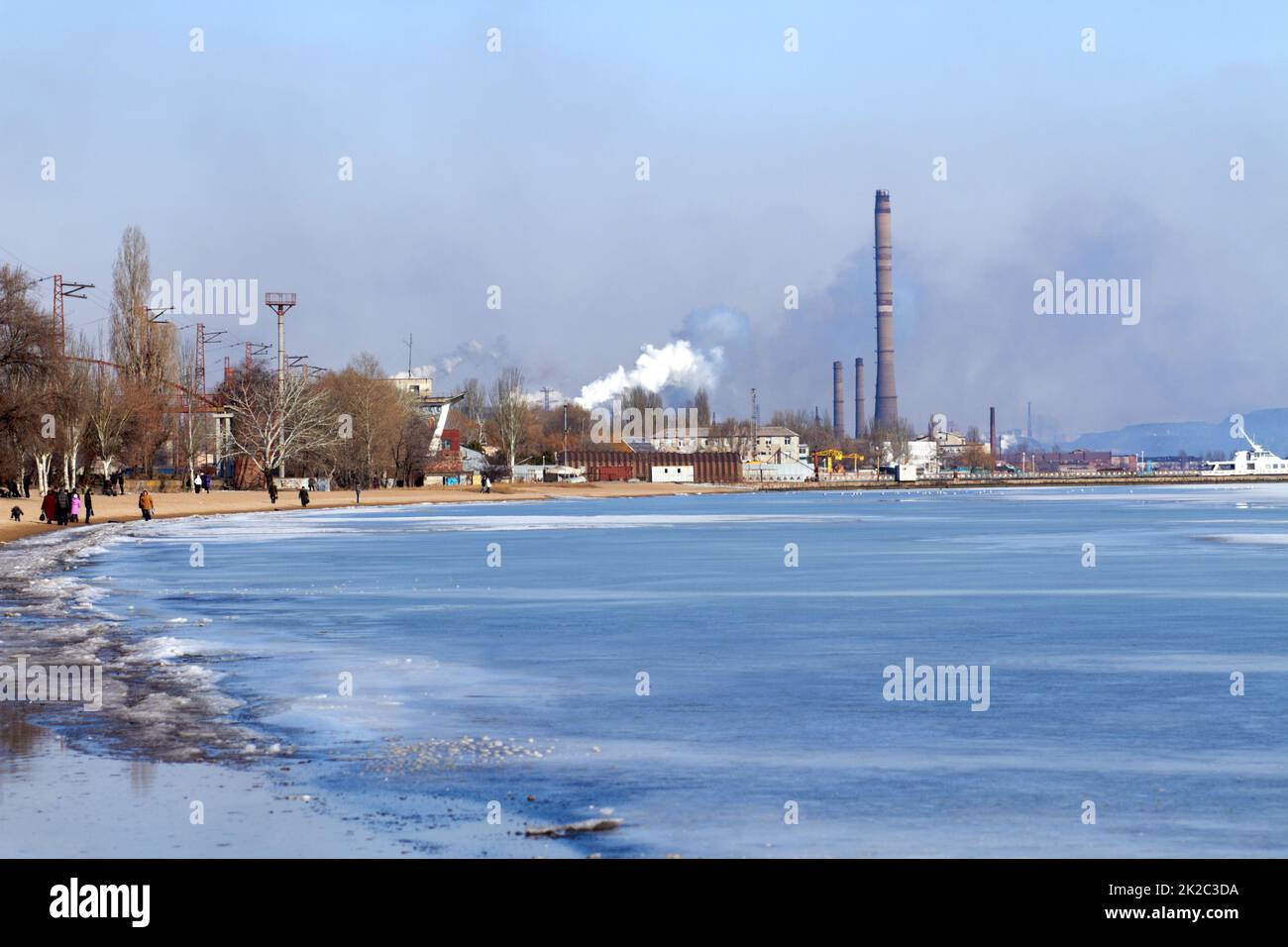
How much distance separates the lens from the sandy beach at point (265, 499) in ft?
194

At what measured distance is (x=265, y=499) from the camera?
8638 cm

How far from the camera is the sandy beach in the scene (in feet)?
194

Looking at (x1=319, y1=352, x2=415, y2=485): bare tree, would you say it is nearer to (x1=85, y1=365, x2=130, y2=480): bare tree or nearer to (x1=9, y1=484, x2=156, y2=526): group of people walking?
(x1=85, y1=365, x2=130, y2=480): bare tree

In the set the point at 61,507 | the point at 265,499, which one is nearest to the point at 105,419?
the point at 265,499

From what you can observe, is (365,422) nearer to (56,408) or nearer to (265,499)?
(265,499)

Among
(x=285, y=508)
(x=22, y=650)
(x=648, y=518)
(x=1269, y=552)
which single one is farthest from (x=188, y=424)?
(x=22, y=650)

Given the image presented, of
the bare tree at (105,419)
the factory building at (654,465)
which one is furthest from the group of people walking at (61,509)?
the factory building at (654,465)

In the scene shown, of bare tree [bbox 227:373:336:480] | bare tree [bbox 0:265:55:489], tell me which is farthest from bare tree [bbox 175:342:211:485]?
bare tree [bbox 0:265:55:489]

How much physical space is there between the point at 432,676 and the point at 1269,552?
2766 cm

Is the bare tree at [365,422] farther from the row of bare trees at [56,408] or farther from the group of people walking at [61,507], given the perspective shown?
the group of people walking at [61,507]

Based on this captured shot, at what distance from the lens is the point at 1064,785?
34.2 ft

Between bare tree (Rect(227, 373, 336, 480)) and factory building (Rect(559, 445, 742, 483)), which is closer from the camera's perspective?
bare tree (Rect(227, 373, 336, 480))
